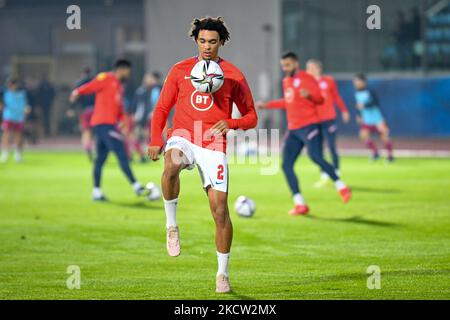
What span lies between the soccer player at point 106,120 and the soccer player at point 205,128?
895cm

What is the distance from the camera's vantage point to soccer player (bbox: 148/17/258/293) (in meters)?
10.0

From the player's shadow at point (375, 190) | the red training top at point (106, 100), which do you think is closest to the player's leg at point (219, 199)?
the red training top at point (106, 100)

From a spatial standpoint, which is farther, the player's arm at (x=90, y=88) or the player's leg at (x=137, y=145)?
the player's leg at (x=137, y=145)

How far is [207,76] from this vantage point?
32.6 ft

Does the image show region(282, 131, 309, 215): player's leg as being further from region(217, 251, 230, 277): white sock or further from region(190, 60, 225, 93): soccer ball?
region(190, 60, 225, 93): soccer ball

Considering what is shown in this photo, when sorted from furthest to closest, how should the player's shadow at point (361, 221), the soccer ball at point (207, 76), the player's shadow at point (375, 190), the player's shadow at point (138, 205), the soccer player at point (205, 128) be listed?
1. the player's shadow at point (375, 190)
2. the player's shadow at point (138, 205)
3. the player's shadow at point (361, 221)
4. the soccer player at point (205, 128)
5. the soccer ball at point (207, 76)

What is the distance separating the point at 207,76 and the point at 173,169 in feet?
2.95

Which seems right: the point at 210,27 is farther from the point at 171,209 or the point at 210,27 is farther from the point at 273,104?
the point at 273,104

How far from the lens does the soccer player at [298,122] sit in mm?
16891

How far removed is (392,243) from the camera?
44.6 ft

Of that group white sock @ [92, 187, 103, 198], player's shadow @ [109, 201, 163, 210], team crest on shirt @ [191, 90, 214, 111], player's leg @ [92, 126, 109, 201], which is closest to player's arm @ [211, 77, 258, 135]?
team crest on shirt @ [191, 90, 214, 111]

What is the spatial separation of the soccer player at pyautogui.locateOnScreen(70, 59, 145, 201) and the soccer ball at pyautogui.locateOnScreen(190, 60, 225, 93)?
30.2ft

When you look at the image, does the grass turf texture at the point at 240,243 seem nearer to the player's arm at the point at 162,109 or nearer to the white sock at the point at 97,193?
the white sock at the point at 97,193
